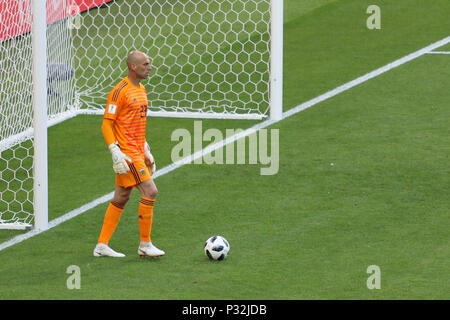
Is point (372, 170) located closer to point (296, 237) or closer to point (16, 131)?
point (296, 237)

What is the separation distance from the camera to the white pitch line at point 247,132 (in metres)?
8.59

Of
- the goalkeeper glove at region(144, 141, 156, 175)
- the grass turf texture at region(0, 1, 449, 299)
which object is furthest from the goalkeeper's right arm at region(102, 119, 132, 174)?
the grass turf texture at region(0, 1, 449, 299)

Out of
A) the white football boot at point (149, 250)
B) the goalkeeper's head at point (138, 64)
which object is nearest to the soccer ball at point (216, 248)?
the white football boot at point (149, 250)

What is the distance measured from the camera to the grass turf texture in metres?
7.04

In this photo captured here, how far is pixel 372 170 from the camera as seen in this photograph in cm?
972

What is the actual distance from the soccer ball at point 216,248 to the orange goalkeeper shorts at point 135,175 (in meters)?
0.68

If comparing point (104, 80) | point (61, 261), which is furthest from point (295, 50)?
point (61, 261)

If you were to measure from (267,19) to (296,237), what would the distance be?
6785 millimetres

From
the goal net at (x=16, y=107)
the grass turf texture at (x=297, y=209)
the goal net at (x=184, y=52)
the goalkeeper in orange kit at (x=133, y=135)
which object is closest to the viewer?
the grass turf texture at (x=297, y=209)

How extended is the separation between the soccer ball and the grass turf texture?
0.28 ft

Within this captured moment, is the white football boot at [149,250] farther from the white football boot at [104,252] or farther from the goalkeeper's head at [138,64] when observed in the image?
the goalkeeper's head at [138,64]

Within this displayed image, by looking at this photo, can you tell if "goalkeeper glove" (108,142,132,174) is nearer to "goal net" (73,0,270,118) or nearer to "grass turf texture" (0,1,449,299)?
"grass turf texture" (0,1,449,299)

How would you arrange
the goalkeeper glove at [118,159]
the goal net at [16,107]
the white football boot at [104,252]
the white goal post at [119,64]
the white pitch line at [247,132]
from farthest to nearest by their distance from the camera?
the white goal post at [119,64] < the goal net at [16,107] < the white pitch line at [247,132] < the white football boot at [104,252] < the goalkeeper glove at [118,159]
